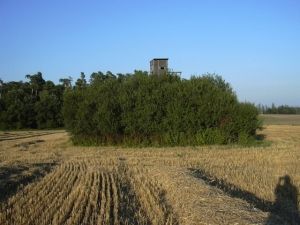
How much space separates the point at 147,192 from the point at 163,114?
64.6ft

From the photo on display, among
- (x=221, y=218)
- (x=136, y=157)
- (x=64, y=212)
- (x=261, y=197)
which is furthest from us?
(x=136, y=157)

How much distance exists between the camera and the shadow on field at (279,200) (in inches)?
369

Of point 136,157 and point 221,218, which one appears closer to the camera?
point 221,218

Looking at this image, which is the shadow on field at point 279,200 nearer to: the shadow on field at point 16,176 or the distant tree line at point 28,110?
the shadow on field at point 16,176

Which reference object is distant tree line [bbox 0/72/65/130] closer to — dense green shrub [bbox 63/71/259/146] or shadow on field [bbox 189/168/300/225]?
dense green shrub [bbox 63/71/259/146]

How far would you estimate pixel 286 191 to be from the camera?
13.2m

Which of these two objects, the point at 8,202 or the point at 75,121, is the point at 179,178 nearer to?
the point at 8,202

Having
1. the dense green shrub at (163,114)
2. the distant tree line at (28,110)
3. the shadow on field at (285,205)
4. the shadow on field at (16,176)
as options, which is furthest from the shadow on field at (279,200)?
the distant tree line at (28,110)

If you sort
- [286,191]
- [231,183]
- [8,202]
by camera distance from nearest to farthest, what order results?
[8,202]
[286,191]
[231,183]

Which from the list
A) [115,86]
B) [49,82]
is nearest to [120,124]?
[115,86]

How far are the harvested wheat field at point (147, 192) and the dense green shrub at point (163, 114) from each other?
378 inches

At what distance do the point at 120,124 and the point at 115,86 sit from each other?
2740mm

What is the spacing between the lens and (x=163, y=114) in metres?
31.8

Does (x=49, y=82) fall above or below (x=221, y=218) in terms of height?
above
